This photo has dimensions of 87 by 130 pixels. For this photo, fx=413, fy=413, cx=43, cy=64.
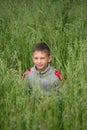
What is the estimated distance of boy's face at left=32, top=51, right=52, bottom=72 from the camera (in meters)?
3.34

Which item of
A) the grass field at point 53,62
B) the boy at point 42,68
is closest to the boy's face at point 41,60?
the boy at point 42,68

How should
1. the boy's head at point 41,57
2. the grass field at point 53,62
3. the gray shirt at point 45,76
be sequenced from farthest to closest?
the boy's head at point 41,57
the gray shirt at point 45,76
the grass field at point 53,62

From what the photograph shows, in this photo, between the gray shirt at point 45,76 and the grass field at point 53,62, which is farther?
the gray shirt at point 45,76

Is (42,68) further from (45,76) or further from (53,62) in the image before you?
(53,62)

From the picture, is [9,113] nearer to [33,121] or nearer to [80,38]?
[33,121]

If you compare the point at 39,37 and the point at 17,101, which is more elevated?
the point at 39,37

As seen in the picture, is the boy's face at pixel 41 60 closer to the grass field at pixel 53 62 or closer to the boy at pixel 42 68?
the boy at pixel 42 68

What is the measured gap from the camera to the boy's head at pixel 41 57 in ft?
11.0

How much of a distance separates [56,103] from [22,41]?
5.66ft

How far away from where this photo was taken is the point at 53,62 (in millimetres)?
3746

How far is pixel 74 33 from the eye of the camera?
4098 mm

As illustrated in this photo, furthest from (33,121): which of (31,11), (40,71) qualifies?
(31,11)

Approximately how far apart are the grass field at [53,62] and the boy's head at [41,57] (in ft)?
0.30

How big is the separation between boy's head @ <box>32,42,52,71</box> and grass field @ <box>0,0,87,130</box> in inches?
3.7
